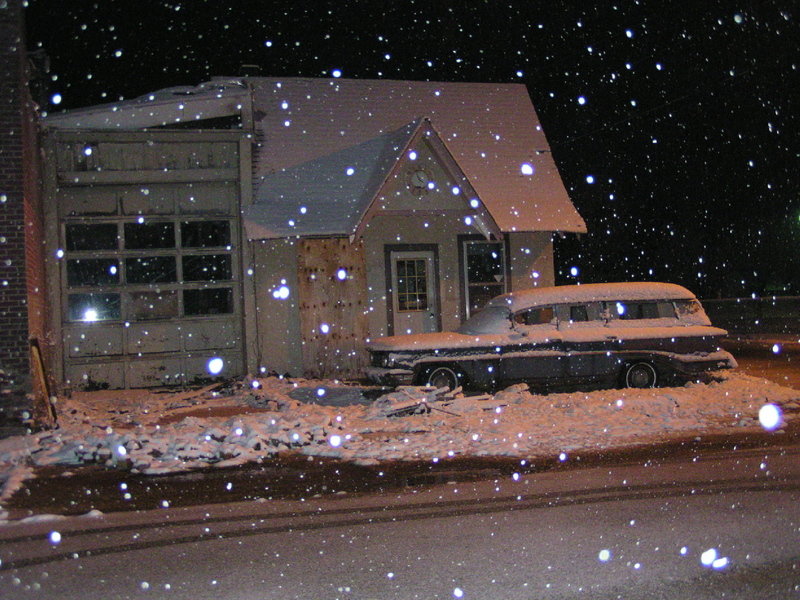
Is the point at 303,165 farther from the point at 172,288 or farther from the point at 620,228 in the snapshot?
the point at 620,228

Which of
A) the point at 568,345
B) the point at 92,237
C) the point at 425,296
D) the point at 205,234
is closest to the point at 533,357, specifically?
the point at 568,345

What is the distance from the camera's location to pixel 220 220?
1670cm

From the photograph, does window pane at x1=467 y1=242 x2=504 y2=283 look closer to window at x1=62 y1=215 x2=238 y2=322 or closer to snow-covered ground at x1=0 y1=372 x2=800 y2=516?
snow-covered ground at x1=0 y1=372 x2=800 y2=516

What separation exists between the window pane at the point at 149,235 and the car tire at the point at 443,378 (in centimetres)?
620

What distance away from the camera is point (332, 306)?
16.8 m

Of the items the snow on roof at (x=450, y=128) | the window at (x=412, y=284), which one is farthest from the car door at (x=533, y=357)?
the window at (x=412, y=284)

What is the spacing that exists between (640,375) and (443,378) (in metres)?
3.44

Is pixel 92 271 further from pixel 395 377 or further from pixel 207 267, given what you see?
pixel 395 377

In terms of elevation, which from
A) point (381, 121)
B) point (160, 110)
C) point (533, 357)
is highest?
point (381, 121)

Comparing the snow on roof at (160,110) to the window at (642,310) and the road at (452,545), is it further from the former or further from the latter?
the road at (452,545)

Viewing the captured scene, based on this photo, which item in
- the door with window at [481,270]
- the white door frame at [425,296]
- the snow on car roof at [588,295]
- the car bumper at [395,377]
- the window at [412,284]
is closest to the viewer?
the car bumper at [395,377]

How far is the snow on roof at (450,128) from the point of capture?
17.7m

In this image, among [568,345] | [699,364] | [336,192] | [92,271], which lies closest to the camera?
[568,345]

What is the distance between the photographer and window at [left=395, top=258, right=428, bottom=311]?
17625 millimetres
